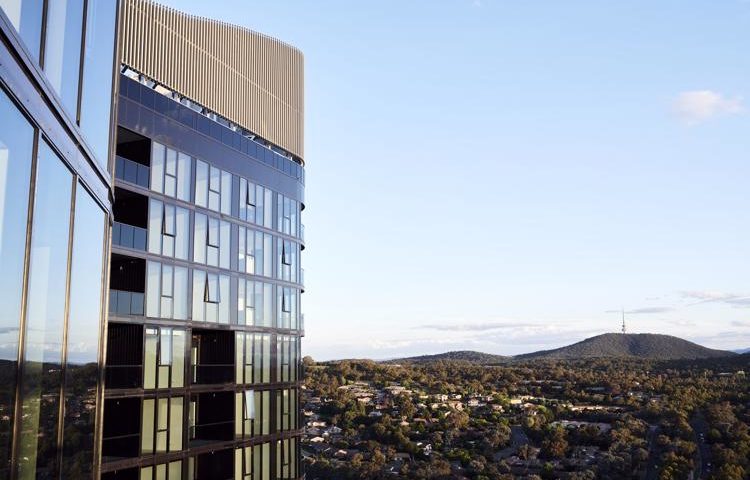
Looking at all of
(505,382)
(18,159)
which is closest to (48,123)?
(18,159)

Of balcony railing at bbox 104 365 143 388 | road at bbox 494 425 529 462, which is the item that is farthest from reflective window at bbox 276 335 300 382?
road at bbox 494 425 529 462

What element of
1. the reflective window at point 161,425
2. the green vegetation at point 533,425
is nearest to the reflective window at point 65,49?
the reflective window at point 161,425

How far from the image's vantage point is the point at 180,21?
2683 cm

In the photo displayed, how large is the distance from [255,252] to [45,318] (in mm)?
23811

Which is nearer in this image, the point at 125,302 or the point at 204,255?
the point at 125,302

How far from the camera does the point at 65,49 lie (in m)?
6.45

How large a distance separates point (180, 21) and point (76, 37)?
69.3 feet

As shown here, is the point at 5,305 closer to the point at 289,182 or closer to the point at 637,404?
the point at 289,182

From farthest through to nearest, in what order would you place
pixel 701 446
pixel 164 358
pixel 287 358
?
pixel 701 446 < pixel 287 358 < pixel 164 358

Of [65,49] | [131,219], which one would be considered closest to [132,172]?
[131,219]

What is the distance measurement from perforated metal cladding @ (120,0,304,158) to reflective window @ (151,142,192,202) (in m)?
2.34

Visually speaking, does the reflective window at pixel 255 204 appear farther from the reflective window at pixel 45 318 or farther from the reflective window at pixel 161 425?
the reflective window at pixel 45 318

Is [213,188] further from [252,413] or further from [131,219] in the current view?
[252,413]

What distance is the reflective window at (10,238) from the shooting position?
15.6ft
